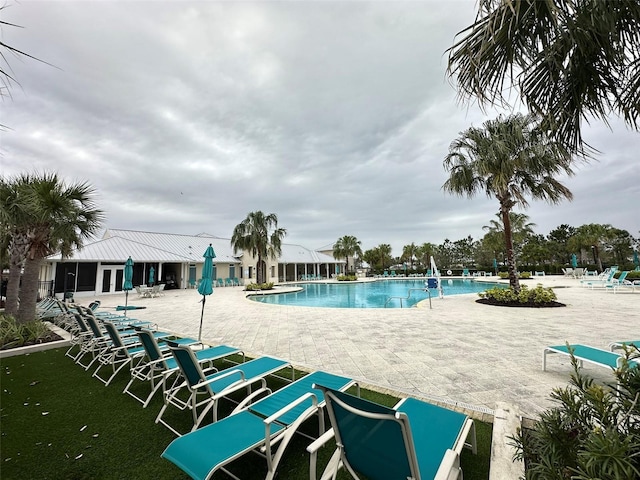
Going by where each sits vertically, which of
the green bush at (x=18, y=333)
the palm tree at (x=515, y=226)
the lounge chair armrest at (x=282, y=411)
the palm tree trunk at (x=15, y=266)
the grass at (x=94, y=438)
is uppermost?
the palm tree at (x=515, y=226)

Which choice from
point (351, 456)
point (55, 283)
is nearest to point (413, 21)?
point (351, 456)

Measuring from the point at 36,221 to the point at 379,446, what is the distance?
9867mm

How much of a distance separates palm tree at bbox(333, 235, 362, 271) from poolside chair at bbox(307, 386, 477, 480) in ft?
127

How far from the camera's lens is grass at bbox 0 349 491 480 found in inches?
91.1

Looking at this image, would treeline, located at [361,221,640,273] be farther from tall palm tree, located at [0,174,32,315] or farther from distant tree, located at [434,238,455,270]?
tall palm tree, located at [0,174,32,315]

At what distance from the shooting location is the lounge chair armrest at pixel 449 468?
155 centimetres

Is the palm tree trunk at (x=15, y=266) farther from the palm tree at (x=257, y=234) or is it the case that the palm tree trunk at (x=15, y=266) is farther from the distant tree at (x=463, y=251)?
the distant tree at (x=463, y=251)

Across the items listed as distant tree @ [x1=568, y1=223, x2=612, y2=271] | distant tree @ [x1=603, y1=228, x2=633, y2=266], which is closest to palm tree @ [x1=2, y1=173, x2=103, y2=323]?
distant tree @ [x1=568, y1=223, x2=612, y2=271]

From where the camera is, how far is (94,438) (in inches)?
110

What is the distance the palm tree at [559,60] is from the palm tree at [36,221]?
929cm

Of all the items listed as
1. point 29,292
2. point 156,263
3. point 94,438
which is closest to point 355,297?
point 29,292

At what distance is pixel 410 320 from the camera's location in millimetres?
8555

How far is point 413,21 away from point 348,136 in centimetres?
1053

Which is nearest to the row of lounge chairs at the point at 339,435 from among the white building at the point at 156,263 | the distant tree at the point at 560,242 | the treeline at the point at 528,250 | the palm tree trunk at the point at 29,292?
the palm tree trunk at the point at 29,292
